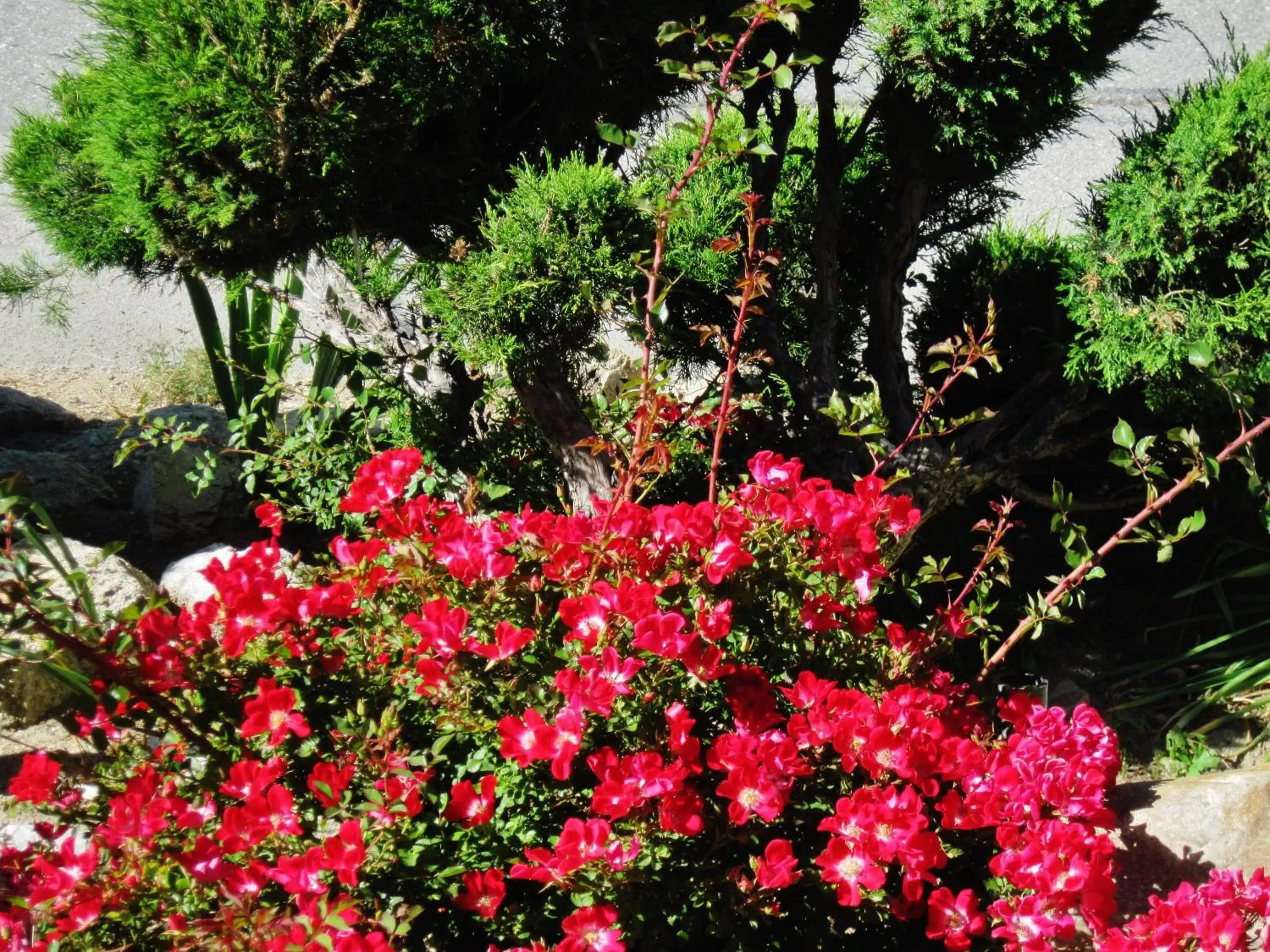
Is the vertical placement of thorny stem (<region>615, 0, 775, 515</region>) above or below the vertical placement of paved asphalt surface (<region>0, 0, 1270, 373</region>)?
below

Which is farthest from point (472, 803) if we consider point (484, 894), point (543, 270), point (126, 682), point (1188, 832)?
point (1188, 832)

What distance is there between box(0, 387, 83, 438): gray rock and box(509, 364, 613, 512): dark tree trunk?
8.28 ft

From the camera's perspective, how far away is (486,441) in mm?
3004

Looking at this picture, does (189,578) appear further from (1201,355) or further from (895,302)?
(1201,355)

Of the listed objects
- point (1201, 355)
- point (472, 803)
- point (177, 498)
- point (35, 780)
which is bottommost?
point (472, 803)

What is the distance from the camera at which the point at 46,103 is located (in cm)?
516

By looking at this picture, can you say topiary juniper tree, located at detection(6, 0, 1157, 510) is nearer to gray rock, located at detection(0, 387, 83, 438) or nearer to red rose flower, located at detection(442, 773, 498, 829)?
red rose flower, located at detection(442, 773, 498, 829)

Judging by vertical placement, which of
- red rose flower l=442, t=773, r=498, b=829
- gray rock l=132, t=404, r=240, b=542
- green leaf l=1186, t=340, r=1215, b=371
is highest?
gray rock l=132, t=404, r=240, b=542

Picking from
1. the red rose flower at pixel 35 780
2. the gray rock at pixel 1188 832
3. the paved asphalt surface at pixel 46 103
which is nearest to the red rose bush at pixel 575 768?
the red rose flower at pixel 35 780

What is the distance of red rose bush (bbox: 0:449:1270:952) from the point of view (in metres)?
1.57

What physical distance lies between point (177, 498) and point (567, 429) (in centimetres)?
161

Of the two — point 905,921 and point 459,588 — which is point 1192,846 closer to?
point 905,921

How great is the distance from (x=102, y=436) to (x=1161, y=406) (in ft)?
11.3

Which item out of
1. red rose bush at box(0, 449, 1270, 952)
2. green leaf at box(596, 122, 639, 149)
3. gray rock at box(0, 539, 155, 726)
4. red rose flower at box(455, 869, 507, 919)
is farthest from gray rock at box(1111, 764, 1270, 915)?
gray rock at box(0, 539, 155, 726)
